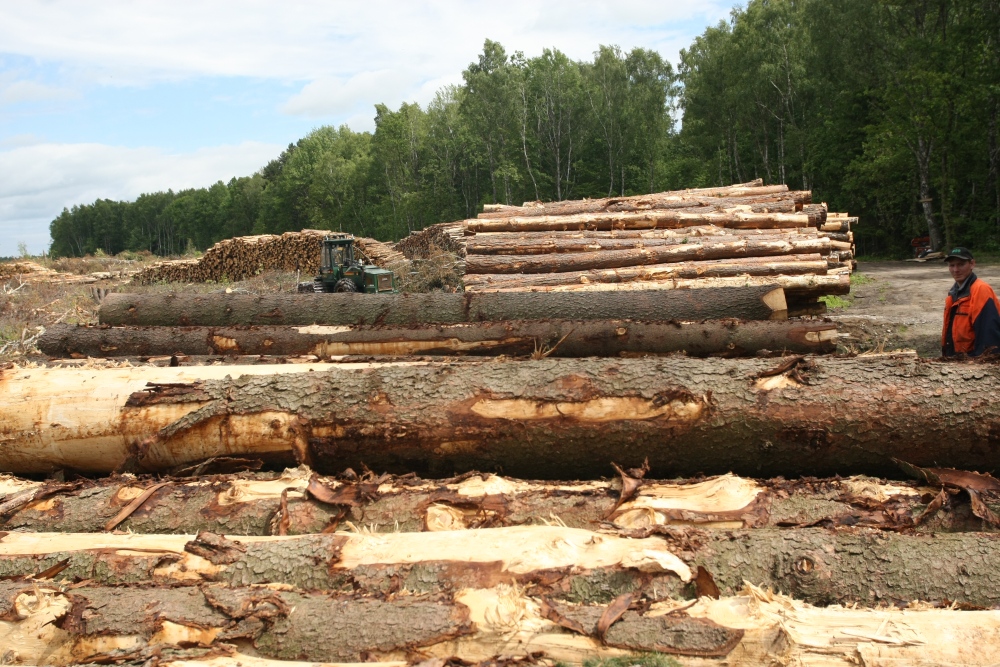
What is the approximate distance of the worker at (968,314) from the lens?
15.7ft

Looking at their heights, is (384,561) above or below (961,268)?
below

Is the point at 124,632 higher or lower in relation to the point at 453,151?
lower

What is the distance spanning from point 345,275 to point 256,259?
12.3 meters

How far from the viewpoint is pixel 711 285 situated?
806cm

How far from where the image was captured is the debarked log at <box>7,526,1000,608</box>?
269 centimetres

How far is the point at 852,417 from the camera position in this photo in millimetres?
3498

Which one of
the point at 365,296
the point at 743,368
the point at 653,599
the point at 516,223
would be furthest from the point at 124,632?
the point at 516,223

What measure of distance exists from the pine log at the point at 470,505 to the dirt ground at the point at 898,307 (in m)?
2.09

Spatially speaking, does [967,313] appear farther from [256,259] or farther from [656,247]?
[256,259]

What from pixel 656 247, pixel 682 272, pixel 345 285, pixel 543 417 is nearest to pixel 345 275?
pixel 345 285

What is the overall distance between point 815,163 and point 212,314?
102 feet

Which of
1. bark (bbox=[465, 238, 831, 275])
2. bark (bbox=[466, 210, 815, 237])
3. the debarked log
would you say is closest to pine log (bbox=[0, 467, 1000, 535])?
the debarked log

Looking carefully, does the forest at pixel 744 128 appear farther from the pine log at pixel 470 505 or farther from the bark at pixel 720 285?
the pine log at pixel 470 505

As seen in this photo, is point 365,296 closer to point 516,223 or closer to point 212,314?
point 212,314
